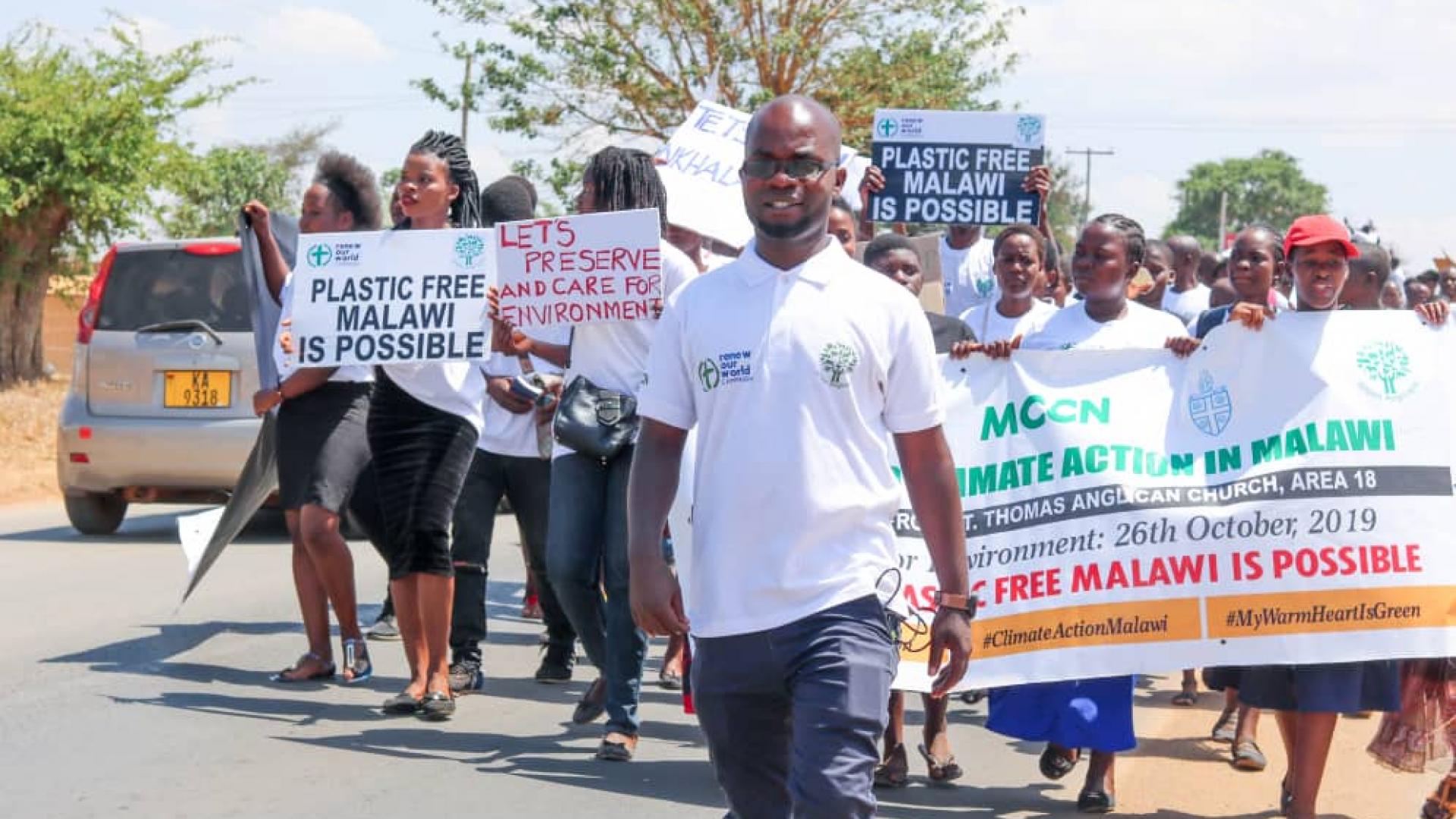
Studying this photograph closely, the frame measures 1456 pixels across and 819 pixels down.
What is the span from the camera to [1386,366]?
21.7ft

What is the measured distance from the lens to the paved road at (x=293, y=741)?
6438 mm

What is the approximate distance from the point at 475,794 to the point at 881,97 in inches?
769

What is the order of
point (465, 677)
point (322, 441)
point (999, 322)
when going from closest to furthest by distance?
point (322, 441), point (465, 677), point (999, 322)

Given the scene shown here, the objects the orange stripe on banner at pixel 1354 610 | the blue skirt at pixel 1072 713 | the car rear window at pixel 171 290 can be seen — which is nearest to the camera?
the orange stripe on banner at pixel 1354 610

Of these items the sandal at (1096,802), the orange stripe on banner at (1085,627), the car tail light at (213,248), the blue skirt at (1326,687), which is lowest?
the sandal at (1096,802)

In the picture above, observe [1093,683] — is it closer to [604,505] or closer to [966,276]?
[604,505]

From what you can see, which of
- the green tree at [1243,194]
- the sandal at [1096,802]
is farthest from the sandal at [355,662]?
the green tree at [1243,194]

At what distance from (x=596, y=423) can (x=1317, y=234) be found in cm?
247

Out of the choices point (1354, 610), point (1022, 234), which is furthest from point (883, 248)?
point (1354, 610)

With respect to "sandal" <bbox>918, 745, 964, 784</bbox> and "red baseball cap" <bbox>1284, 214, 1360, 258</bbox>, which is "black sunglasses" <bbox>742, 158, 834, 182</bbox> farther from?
"sandal" <bbox>918, 745, 964, 784</bbox>

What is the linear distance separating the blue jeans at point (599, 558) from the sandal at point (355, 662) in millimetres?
1568

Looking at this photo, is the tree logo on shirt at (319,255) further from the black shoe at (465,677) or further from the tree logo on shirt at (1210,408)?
the tree logo on shirt at (1210,408)

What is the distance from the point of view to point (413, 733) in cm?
752

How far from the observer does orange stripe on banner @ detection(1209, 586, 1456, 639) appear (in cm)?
638
